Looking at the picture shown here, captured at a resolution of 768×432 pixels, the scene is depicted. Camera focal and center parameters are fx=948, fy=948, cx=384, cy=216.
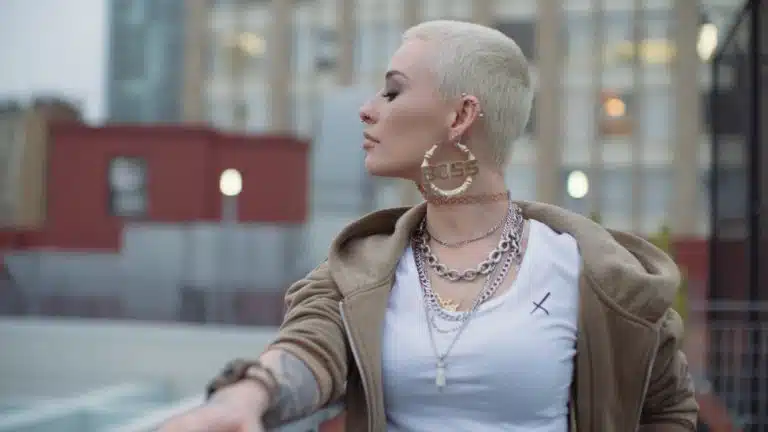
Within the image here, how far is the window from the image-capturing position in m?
19.2

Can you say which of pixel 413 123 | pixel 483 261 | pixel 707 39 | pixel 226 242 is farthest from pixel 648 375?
pixel 226 242

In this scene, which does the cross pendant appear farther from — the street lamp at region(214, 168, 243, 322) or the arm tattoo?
the street lamp at region(214, 168, 243, 322)

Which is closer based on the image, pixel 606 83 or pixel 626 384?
pixel 626 384

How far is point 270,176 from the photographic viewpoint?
1972cm

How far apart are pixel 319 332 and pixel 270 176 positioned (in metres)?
18.4

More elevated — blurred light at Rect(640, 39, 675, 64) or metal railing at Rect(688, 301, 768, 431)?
blurred light at Rect(640, 39, 675, 64)

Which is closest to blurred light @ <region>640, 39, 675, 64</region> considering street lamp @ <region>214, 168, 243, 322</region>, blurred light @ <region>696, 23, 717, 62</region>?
street lamp @ <region>214, 168, 243, 322</region>

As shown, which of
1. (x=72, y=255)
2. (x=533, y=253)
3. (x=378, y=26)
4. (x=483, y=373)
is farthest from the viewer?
(x=378, y=26)

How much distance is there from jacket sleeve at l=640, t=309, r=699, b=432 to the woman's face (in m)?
0.52

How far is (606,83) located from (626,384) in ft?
86.4

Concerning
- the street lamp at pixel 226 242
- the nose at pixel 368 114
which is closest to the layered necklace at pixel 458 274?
the nose at pixel 368 114

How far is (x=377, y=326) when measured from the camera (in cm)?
155

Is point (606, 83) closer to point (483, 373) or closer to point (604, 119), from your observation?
point (604, 119)

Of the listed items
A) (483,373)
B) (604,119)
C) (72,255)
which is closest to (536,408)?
(483,373)
